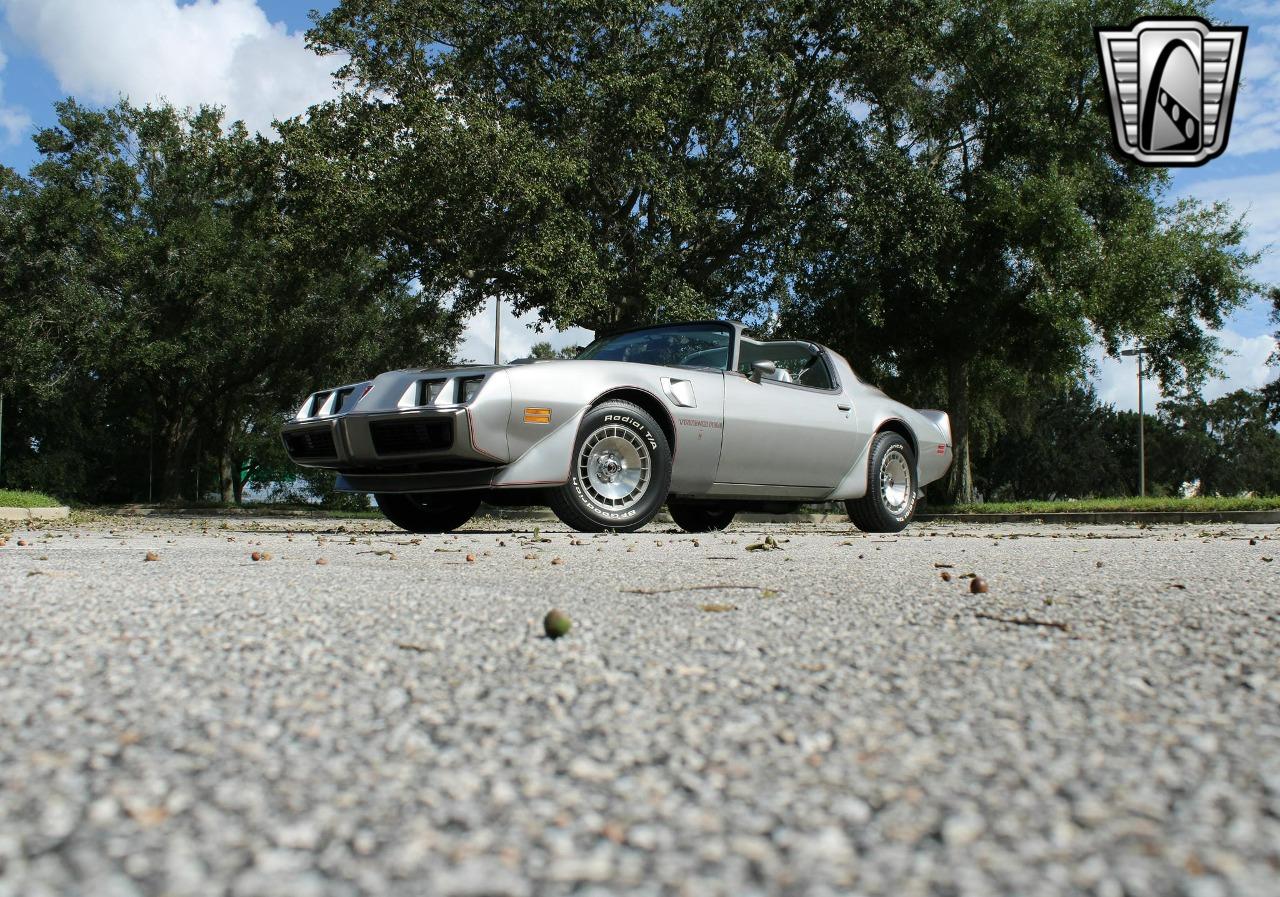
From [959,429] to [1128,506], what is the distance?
13.4ft

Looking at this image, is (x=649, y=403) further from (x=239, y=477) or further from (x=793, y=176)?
(x=239, y=477)

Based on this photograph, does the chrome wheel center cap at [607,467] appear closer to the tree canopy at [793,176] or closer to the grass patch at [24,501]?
the tree canopy at [793,176]

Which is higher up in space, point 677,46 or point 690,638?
point 677,46

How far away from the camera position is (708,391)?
285 inches

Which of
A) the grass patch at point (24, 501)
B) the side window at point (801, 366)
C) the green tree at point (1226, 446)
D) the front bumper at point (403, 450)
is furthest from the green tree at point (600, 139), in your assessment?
the green tree at point (1226, 446)

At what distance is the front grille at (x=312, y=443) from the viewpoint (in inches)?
274

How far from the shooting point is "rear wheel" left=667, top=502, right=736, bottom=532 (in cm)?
908

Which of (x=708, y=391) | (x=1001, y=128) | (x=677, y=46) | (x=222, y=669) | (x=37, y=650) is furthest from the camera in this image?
(x=1001, y=128)

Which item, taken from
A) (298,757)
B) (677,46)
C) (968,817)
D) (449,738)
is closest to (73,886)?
(298,757)

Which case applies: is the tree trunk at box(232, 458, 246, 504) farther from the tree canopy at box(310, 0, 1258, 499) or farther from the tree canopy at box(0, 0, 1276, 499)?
the tree canopy at box(310, 0, 1258, 499)

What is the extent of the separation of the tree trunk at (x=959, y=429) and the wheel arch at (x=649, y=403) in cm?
1472

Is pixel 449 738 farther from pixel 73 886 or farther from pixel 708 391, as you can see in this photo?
pixel 708 391

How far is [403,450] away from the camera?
257 inches

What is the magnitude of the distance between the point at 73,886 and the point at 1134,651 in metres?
2.16
